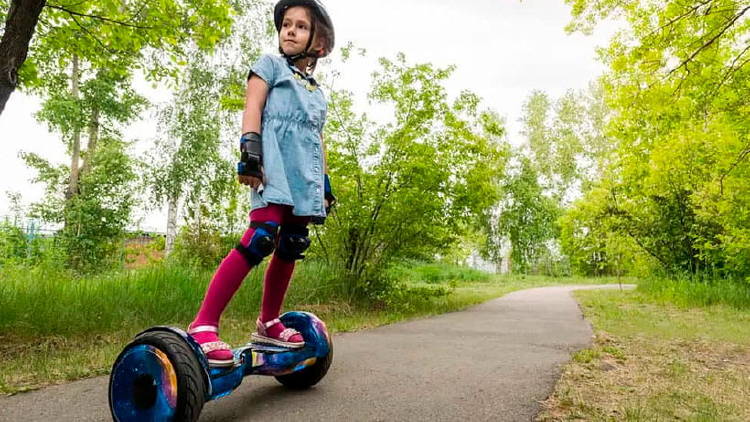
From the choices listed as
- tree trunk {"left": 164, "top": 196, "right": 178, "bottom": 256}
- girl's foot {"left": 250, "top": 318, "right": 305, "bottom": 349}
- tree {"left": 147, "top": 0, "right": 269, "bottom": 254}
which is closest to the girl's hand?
girl's foot {"left": 250, "top": 318, "right": 305, "bottom": 349}

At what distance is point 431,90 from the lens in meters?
6.66

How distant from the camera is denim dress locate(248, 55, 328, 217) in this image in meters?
2.22

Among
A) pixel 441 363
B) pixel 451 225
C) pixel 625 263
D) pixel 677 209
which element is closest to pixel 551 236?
pixel 625 263

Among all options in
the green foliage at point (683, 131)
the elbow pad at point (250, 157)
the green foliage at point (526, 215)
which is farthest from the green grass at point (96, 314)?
the green foliage at point (526, 215)

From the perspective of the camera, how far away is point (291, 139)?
7.54ft

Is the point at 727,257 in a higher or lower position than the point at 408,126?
lower

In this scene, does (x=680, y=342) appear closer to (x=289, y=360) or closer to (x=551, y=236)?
(x=289, y=360)

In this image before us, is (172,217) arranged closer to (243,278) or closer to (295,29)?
(295,29)

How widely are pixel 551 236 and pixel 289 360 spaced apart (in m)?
34.7

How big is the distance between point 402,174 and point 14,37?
4.31 m

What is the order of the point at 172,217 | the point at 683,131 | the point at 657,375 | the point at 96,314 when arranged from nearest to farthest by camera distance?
the point at 657,375 < the point at 96,314 < the point at 683,131 < the point at 172,217

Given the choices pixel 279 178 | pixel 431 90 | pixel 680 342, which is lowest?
pixel 680 342

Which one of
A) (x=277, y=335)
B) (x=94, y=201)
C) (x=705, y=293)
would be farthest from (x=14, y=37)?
(x=94, y=201)

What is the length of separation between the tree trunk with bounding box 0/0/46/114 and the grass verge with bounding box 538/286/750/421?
374 cm
